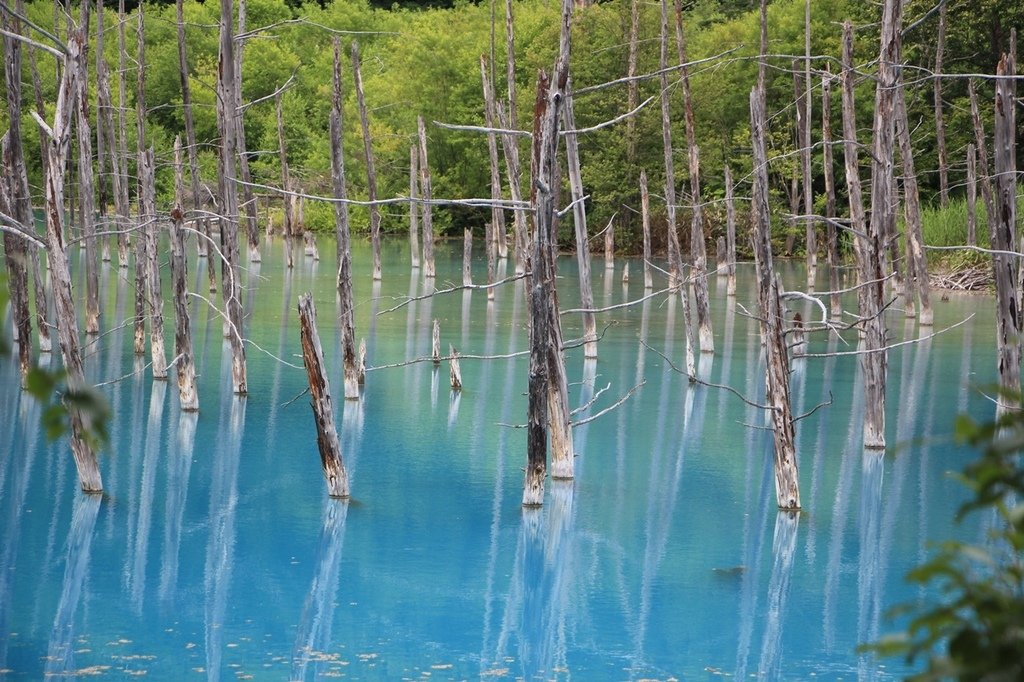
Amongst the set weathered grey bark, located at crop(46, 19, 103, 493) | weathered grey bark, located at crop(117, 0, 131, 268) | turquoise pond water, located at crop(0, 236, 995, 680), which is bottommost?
turquoise pond water, located at crop(0, 236, 995, 680)

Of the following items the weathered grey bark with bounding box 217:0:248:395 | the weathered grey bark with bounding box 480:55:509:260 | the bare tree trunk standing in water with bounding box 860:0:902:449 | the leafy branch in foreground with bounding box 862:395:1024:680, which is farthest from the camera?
the weathered grey bark with bounding box 480:55:509:260

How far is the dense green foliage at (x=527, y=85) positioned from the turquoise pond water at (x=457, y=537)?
45.6 feet

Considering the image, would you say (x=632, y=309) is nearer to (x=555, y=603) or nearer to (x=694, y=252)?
(x=694, y=252)

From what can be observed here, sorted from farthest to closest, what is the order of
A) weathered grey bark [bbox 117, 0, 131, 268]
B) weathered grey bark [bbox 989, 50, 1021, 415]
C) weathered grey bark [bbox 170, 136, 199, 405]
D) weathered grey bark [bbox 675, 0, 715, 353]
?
1. weathered grey bark [bbox 117, 0, 131, 268]
2. weathered grey bark [bbox 675, 0, 715, 353]
3. weathered grey bark [bbox 170, 136, 199, 405]
4. weathered grey bark [bbox 989, 50, 1021, 415]

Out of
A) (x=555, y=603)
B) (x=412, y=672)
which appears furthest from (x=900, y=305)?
(x=412, y=672)

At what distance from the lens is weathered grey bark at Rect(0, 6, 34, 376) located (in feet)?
37.1

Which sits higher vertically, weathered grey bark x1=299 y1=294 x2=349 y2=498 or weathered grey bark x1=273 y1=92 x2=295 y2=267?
weathered grey bark x1=273 y1=92 x2=295 y2=267

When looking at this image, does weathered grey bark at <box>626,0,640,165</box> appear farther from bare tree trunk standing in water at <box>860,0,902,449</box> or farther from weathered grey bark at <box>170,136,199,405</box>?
bare tree trunk standing in water at <box>860,0,902,449</box>

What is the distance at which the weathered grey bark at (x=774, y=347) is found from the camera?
353 inches

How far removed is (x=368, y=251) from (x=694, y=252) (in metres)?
21.7

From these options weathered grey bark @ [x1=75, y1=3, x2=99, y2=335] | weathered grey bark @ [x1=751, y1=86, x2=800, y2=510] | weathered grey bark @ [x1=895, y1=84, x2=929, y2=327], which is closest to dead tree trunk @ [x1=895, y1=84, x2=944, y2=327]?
weathered grey bark @ [x1=895, y1=84, x2=929, y2=327]

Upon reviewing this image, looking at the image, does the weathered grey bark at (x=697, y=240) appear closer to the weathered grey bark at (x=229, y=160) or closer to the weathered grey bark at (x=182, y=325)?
the weathered grey bark at (x=229, y=160)

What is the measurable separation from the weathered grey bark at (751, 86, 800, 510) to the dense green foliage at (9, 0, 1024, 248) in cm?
1761

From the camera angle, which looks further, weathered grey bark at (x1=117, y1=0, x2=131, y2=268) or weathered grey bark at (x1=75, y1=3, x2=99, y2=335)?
weathered grey bark at (x1=117, y1=0, x2=131, y2=268)
